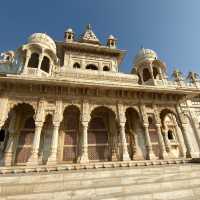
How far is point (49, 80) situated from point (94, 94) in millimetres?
3130

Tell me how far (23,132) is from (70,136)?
10.6 ft

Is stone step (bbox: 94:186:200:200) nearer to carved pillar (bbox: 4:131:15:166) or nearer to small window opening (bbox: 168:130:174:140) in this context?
carved pillar (bbox: 4:131:15:166)

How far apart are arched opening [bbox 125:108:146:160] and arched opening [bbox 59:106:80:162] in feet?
13.4

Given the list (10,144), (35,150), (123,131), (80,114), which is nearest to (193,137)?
(123,131)

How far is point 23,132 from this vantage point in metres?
11.0

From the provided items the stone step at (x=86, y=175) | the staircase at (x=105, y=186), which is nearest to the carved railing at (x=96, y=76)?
the stone step at (x=86, y=175)

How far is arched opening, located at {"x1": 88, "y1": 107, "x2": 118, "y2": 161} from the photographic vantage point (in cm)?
1125

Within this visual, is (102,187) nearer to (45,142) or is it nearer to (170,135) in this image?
(45,142)

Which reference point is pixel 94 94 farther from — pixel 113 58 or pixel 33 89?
pixel 113 58

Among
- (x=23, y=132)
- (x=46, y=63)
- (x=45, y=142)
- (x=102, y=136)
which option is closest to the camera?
(x=45, y=142)

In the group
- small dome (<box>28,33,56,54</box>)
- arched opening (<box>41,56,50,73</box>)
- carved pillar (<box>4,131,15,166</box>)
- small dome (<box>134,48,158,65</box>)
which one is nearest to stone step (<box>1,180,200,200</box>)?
carved pillar (<box>4,131,15,166</box>)

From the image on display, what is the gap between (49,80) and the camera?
9797 millimetres

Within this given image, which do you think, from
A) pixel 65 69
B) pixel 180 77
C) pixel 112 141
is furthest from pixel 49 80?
pixel 180 77

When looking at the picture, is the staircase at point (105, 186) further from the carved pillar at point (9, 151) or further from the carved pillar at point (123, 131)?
the carved pillar at point (9, 151)
